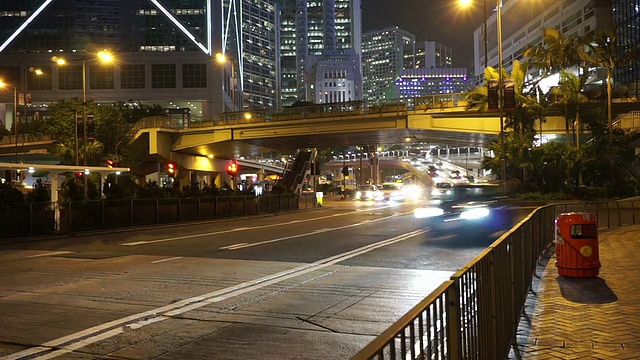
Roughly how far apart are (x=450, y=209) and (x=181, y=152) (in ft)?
141

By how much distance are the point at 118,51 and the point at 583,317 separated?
10447 cm

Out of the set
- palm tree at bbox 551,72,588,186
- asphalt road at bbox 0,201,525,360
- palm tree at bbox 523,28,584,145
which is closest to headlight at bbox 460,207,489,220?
asphalt road at bbox 0,201,525,360

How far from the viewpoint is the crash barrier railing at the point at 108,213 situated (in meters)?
24.0

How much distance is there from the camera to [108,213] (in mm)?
27578

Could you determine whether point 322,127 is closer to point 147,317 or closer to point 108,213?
point 108,213

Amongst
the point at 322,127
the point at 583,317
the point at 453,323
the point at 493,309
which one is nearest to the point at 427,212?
the point at 583,317

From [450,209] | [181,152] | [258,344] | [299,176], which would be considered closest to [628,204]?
[450,209]

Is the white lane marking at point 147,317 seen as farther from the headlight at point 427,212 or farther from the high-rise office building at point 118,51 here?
the high-rise office building at point 118,51

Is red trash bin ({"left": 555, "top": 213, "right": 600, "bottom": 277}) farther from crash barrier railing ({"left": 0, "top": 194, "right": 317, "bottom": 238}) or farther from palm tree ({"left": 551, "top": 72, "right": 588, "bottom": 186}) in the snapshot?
palm tree ({"left": 551, "top": 72, "right": 588, "bottom": 186})

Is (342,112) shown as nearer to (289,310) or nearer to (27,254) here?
(27,254)

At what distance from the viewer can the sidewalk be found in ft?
19.9

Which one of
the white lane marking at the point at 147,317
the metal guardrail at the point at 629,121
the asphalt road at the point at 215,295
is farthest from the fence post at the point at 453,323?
the metal guardrail at the point at 629,121

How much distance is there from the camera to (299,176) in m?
63.9

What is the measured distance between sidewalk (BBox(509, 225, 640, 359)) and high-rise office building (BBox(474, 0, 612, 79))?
6247cm
